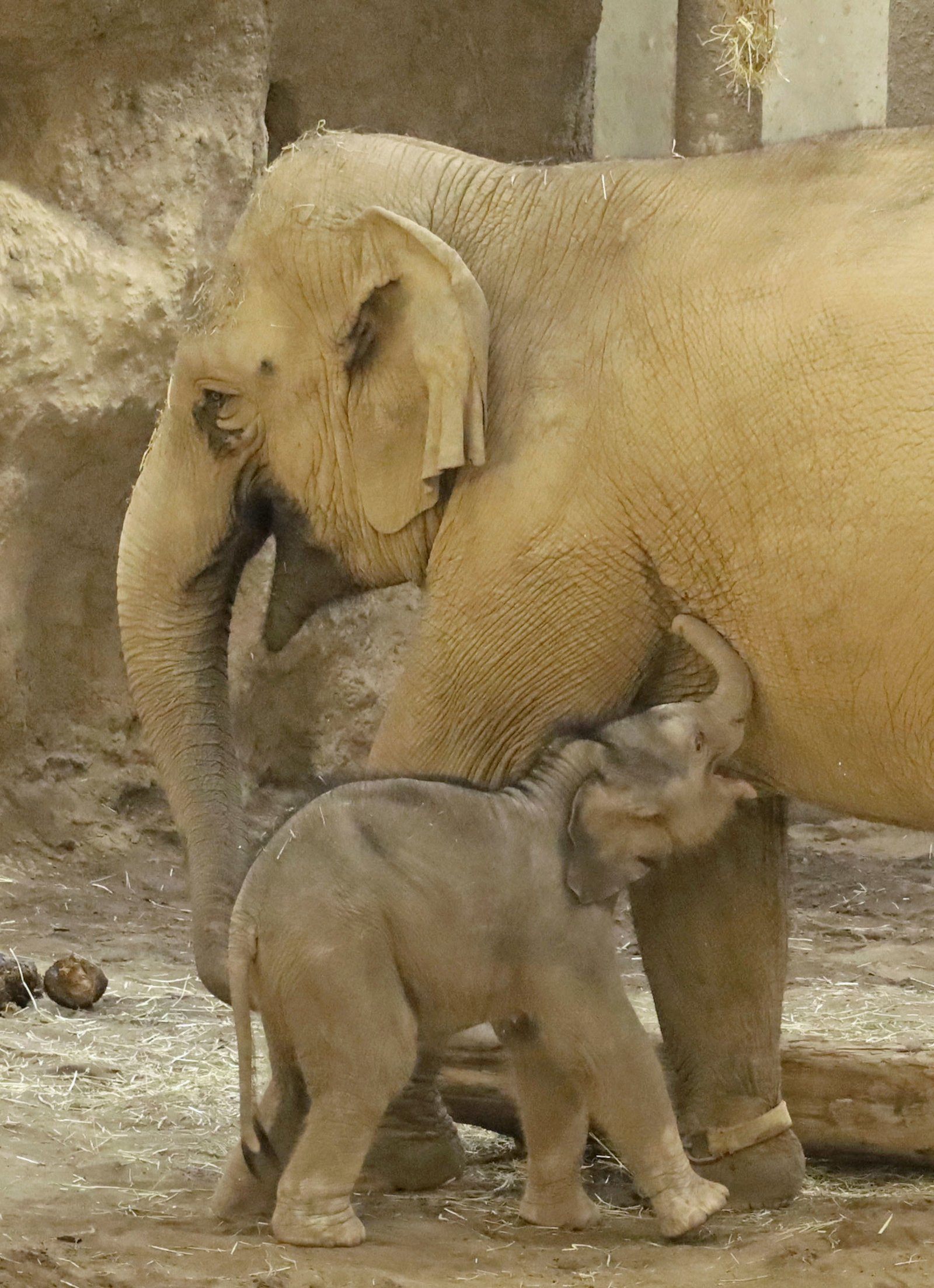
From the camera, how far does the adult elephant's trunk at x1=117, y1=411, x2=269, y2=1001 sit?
13.3 feet

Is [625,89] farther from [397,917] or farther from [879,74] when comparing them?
[397,917]

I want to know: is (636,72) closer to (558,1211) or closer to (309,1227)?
(558,1211)

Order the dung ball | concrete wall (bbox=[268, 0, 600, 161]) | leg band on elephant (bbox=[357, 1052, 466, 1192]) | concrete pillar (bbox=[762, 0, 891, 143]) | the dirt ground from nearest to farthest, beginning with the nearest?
the dirt ground, leg band on elephant (bbox=[357, 1052, 466, 1192]), the dung ball, concrete wall (bbox=[268, 0, 600, 161]), concrete pillar (bbox=[762, 0, 891, 143])

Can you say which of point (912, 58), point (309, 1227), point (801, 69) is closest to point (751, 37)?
point (801, 69)

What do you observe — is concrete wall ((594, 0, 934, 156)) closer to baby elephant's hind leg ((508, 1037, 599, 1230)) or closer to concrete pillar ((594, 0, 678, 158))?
concrete pillar ((594, 0, 678, 158))

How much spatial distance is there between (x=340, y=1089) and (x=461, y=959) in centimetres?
29

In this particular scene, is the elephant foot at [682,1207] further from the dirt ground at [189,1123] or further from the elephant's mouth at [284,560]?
the elephant's mouth at [284,560]

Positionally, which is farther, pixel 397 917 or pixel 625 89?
pixel 625 89

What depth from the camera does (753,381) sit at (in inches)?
134

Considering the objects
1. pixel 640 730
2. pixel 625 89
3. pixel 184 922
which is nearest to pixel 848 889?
pixel 184 922

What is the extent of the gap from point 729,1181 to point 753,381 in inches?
61.4

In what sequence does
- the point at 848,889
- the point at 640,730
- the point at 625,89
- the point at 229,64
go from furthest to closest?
the point at 625,89 → the point at 848,889 → the point at 229,64 → the point at 640,730

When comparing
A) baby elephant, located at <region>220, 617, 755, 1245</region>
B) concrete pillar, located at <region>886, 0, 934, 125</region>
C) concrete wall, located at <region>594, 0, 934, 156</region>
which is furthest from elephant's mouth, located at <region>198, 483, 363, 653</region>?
concrete pillar, located at <region>886, 0, 934, 125</region>

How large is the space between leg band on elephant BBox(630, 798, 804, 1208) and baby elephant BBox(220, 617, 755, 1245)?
0.44 m
